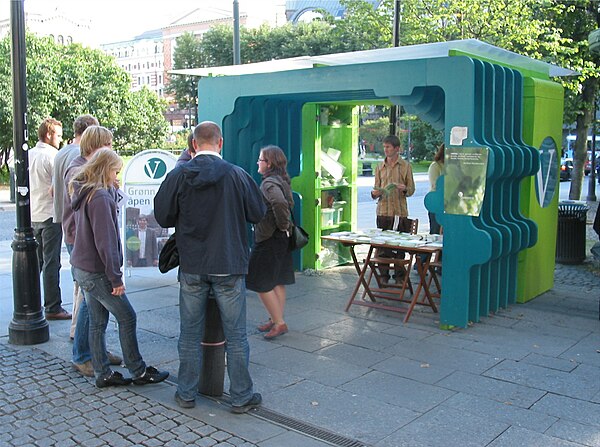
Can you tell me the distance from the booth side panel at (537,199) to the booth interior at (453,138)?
13 mm

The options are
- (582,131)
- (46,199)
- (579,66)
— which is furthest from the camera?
(582,131)

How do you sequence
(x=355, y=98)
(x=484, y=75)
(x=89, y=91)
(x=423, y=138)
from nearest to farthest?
1. (x=484, y=75)
2. (x=355, y=98)
3. (x=89, y=91)
4. (x=423, y=138)

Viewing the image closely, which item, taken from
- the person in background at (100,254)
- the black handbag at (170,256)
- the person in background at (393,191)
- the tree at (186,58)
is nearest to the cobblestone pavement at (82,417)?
the person in background at (100,254)

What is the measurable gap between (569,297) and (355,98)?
3.56 metres

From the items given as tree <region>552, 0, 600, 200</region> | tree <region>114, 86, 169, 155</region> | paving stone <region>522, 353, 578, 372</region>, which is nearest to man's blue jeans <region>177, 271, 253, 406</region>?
paving stone <region>522, 353, 578, 372</region>

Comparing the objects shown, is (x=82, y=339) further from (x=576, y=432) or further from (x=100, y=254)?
(x=576, y=432)

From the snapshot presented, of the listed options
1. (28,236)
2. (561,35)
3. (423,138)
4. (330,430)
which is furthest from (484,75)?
(423,138)

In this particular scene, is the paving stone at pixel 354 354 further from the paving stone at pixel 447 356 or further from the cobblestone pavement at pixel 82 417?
the cobblestone pavement at pixel 82 417

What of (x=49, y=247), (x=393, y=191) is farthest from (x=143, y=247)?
(x=393, y=191)

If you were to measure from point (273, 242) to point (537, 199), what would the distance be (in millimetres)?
3330

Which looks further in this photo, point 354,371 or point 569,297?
point 569,297

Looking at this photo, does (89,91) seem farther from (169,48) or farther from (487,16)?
(169,48)

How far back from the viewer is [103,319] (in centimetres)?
476

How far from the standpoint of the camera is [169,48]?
347 ft
